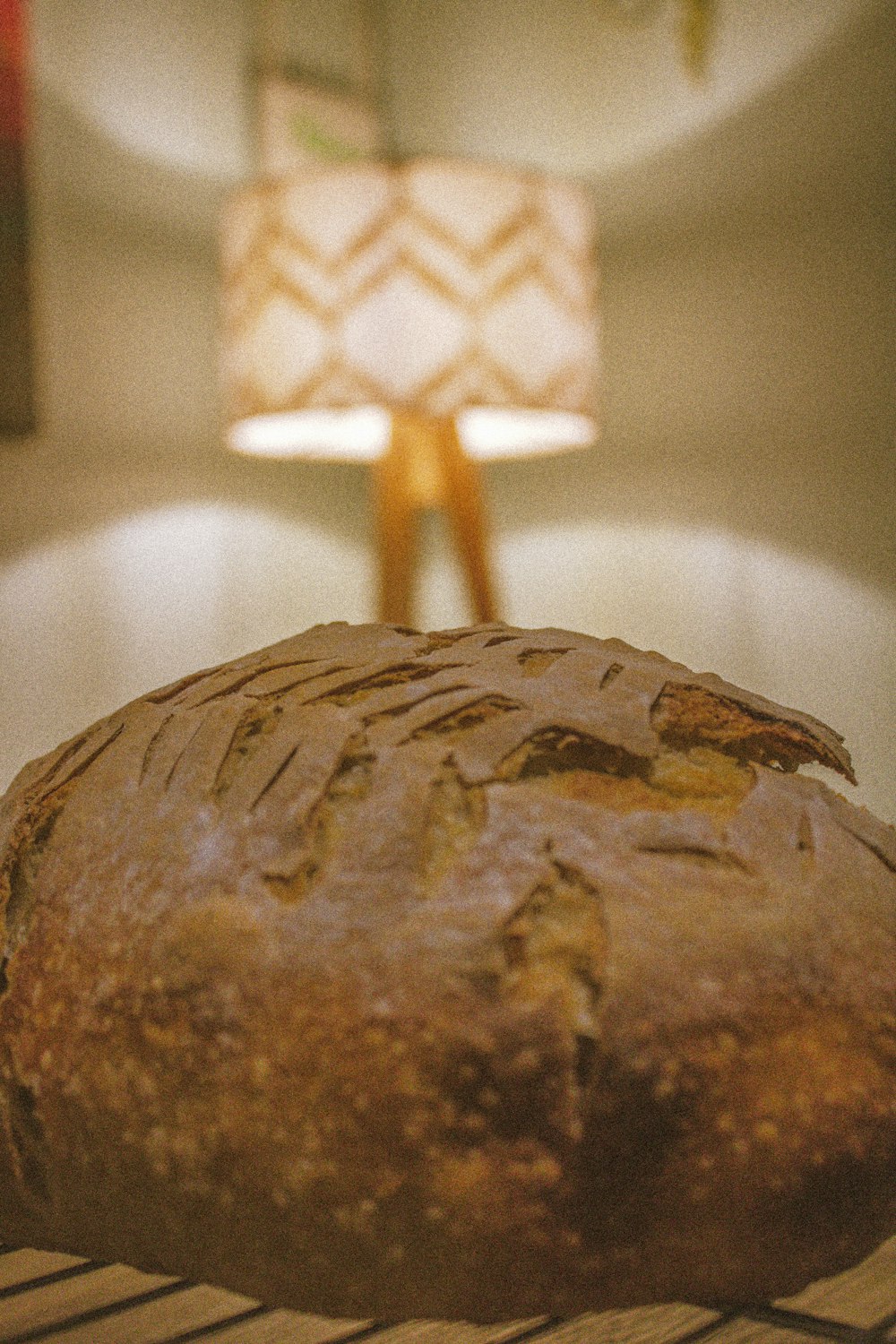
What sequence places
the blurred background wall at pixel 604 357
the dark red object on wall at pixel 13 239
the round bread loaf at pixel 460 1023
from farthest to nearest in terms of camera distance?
the blurred background wall at pixel 604 357
the dark red object on wall at pixel 13 239
the round bread loaf at pixel 460 1023

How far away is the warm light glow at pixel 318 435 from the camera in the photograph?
1765 millimetres

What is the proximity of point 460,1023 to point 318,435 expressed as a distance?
1371 mm

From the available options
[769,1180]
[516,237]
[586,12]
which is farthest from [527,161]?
[769,1180]

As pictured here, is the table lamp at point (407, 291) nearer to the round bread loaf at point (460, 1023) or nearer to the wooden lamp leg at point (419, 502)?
the wooden lamp leg at point (419, 502)

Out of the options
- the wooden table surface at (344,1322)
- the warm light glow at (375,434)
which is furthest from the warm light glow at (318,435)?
the wooden table surface at (344,1322)

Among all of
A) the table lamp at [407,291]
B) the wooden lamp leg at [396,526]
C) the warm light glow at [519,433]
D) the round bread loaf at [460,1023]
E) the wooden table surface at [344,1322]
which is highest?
the table lamp at [407,291]

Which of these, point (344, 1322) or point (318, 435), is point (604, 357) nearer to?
point (318, 435)

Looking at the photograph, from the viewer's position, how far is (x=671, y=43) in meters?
2.04

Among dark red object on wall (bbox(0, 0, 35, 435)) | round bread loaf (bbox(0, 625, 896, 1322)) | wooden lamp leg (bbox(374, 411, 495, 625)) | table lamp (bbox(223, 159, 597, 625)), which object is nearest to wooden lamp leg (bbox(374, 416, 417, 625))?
wooden lamp leg (bbox(374, 411, 495, 625))

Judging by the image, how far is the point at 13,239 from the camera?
154 centimetres

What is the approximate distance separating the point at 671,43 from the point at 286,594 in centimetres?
106

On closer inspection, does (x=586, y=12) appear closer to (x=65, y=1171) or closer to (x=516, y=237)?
(x=516, y=237)

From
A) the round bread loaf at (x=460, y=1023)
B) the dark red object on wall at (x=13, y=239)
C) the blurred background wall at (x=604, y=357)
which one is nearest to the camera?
the round bread loaf at (x=460, y=1023)

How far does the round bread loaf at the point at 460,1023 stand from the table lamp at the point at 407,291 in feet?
3.15
